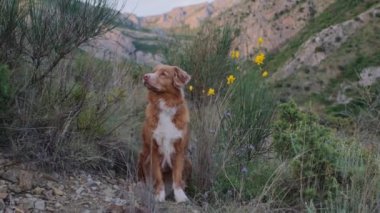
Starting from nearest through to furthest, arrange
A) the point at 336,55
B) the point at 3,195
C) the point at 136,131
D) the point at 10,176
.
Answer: the point at 3,195 → the point at 10,176 → the point at 136,131 → the point at 336,55

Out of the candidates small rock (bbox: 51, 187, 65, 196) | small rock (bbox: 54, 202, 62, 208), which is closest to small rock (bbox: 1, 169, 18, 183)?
small rock (bbox: 51, 187, 65, 196)

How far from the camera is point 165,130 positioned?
4.63 meters

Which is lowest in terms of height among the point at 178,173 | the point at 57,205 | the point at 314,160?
the point at 57,205

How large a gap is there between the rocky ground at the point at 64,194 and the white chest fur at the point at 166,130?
0.47 m

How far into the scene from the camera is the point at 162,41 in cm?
1078

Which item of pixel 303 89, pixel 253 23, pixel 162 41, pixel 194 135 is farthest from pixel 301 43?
pixel 194 135

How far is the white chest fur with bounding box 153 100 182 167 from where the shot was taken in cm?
463

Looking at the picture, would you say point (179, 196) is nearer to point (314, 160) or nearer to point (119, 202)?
point (119, 202)

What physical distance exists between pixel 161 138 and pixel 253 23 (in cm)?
7043

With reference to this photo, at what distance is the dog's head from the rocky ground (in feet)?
2.97

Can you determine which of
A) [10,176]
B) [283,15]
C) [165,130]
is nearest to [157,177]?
[165,130]

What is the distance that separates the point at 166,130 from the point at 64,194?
1063 millimetres

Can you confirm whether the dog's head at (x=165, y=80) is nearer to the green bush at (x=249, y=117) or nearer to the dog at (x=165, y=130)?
the dog at (x=165, y=130)

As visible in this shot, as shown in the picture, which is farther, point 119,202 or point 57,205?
point 119,202
